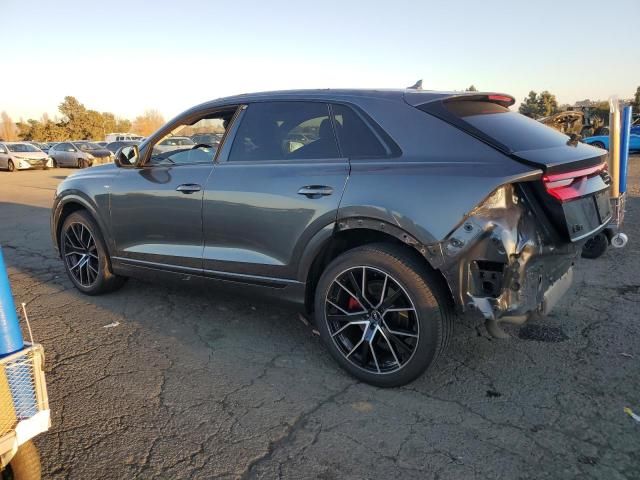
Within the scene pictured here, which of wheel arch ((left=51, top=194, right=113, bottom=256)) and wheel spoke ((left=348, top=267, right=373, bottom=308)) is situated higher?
wheel arch ((left=51, top=194, right=113, bottom=256))

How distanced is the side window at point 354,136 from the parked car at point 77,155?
86.7 feet

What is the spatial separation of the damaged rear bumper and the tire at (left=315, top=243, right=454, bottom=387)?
0.18 meters

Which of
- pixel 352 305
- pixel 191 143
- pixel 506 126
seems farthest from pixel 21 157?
pixel 506 126

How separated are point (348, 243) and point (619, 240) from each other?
4.17 meters

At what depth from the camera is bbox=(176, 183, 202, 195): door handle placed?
3.83m

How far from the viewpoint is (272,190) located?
11.3 feet

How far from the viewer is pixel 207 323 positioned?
4.18 metres

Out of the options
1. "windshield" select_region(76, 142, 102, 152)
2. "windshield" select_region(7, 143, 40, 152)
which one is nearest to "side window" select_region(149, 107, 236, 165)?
"windshield" select_region(7, 143, 40, 152)

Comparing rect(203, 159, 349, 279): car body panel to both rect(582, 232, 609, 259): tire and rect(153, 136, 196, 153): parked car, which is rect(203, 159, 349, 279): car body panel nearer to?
rect(153, 136, 196, 153): parked car

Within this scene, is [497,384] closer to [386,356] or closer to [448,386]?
[448,386]

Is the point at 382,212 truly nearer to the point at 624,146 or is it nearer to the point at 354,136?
the point at 354,136

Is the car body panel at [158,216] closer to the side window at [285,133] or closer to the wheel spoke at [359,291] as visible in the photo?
the side window at [285,133]

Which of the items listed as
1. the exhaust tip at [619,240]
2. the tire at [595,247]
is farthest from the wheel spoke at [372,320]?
the exhaust tip at [619,240]

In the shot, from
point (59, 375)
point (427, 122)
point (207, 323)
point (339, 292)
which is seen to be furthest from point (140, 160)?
point (427, 122)
